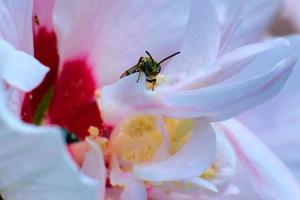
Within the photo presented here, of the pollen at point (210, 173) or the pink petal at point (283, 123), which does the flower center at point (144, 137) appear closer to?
the pollen at point (210, 173)

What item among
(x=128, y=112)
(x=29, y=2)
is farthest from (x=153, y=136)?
(x=29, y=2)

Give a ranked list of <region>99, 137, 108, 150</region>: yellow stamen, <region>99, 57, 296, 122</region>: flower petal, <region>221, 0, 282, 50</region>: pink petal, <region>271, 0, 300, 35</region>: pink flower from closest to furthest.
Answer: <region>99, 57, 296, 122</region>: flower petal
<region>99, 137, 108, 150</region>: yellow stamen
<region>221, 0, 282, 50</region>: pink petal
<region>271, 0, 300, 35</region>: pink flower

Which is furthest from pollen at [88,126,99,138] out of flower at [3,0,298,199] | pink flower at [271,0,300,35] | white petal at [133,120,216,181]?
pink flower at [271,0,300,35]

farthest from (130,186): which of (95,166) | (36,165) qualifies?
(36,165)

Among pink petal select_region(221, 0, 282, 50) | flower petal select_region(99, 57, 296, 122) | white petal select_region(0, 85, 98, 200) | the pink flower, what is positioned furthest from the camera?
the pink flower

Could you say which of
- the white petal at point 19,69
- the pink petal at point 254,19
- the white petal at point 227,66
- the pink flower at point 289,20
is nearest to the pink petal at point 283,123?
the pink petal at point 254,19

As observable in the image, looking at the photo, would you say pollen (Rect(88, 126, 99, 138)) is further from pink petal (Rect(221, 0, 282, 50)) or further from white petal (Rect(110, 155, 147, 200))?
pink petal (Rect(221, 0, 282, 50))

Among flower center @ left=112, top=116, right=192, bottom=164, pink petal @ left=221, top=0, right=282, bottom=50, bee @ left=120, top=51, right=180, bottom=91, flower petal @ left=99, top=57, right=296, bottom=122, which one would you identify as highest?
pink petal @ left=221, top=0, right=282, bottom=50
